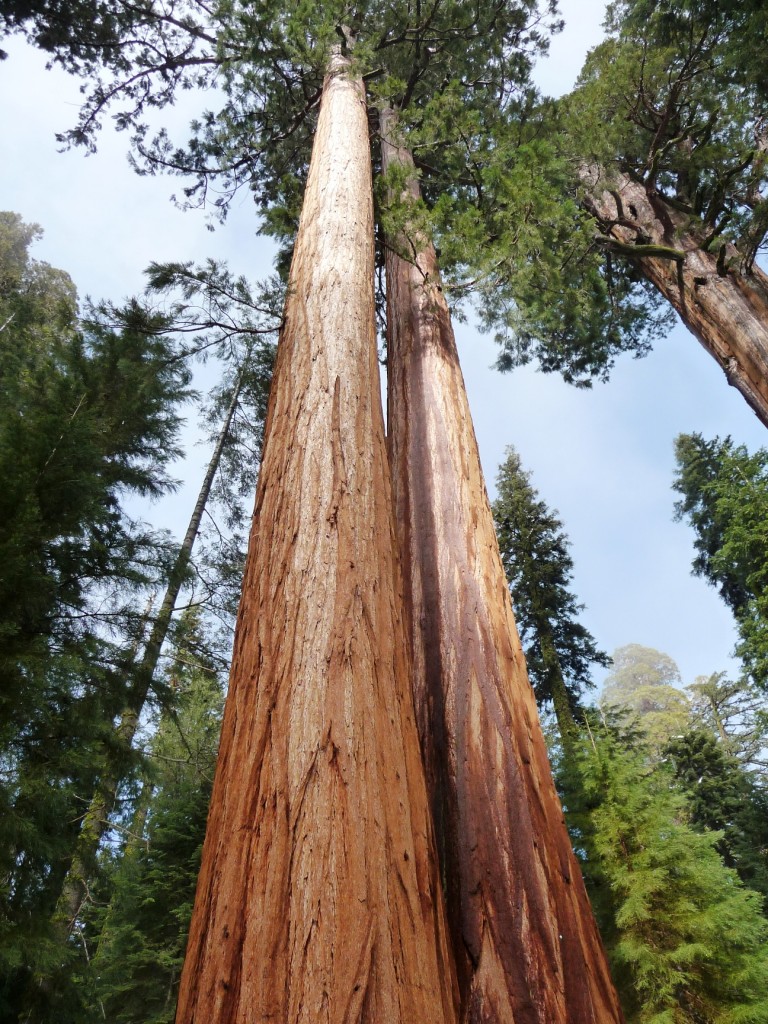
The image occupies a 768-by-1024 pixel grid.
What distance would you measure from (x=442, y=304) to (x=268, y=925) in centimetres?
390

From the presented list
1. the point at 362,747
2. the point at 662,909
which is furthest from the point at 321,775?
the point at 662,909

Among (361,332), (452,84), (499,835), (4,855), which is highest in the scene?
(452,84)

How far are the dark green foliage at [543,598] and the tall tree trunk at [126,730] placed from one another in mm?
7436

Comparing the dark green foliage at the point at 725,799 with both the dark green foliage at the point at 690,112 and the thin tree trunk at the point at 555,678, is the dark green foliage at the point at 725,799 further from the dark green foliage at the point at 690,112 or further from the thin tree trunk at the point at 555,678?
the dark green foliage at the point at 690,112

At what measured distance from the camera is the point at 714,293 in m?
7.26

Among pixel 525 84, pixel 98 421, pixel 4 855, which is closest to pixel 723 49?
pixel 525 84

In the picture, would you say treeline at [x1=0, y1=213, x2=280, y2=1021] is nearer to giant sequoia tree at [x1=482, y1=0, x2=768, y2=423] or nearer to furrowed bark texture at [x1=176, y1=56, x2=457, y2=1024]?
furrowed bark texture at [x1=176, y1=56, x2=457, y2=1024]

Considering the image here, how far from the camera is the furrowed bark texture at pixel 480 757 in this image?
5.28 feet

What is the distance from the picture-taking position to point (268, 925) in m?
1.15

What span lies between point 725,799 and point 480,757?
53.1 ft

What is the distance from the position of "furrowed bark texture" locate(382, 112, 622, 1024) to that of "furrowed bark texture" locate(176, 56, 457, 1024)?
34 centimetres

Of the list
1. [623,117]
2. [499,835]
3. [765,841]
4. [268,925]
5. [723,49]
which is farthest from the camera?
[765,841]

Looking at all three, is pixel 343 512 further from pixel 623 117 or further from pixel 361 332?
pixel 623 117

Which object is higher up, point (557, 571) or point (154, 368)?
point (557, 571)
